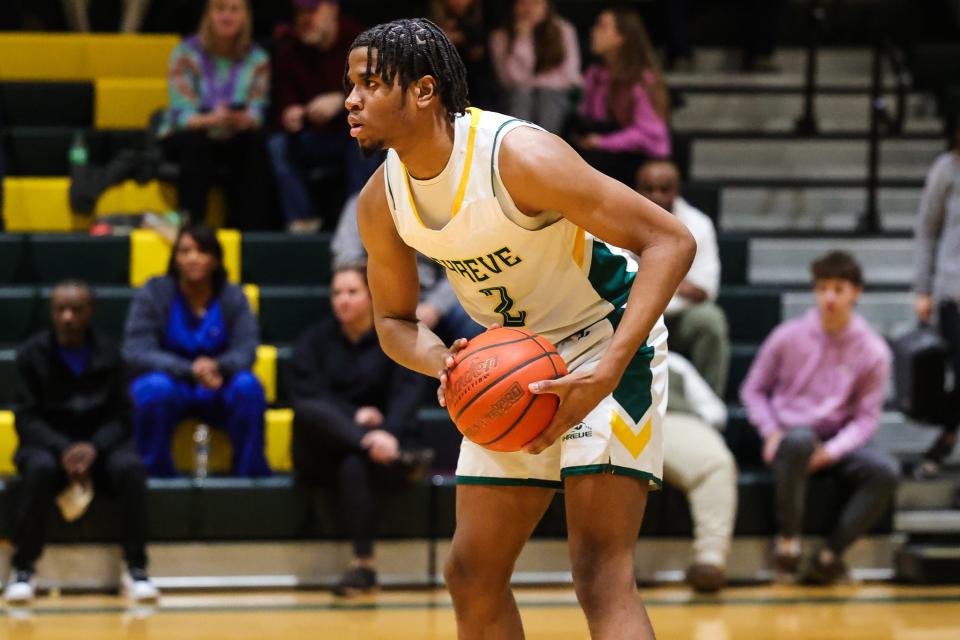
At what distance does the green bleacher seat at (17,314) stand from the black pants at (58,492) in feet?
3.36

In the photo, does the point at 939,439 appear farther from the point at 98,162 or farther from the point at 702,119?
the point at 98,162

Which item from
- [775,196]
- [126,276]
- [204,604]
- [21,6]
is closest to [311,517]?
[204,604]

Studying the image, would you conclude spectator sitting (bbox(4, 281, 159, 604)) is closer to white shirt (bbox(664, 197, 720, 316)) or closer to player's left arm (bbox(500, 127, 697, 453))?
white shirt (bbox(664, 197, 720, 316))

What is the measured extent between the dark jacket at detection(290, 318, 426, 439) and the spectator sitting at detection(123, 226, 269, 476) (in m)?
0.20

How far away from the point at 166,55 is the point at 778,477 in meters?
4.02

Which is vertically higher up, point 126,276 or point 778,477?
point 126,276

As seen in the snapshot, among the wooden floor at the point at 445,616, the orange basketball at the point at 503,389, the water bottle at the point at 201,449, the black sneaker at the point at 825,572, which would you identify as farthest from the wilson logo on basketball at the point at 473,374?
the black sneaker at the point at 825,572

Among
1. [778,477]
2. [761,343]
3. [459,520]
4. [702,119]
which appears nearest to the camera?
[459,520]

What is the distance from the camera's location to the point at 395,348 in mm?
3455

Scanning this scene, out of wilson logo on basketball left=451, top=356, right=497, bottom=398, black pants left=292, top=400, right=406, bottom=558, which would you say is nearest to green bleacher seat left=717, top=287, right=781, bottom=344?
black pants left=292, top=400, right=406, bottom=558

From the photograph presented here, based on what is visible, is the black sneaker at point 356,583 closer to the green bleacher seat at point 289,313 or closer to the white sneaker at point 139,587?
the white sneaker at point 139,587

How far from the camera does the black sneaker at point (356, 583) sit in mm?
5879

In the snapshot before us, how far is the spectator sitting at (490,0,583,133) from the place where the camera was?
7625 mm

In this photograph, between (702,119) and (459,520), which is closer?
(459,520)
